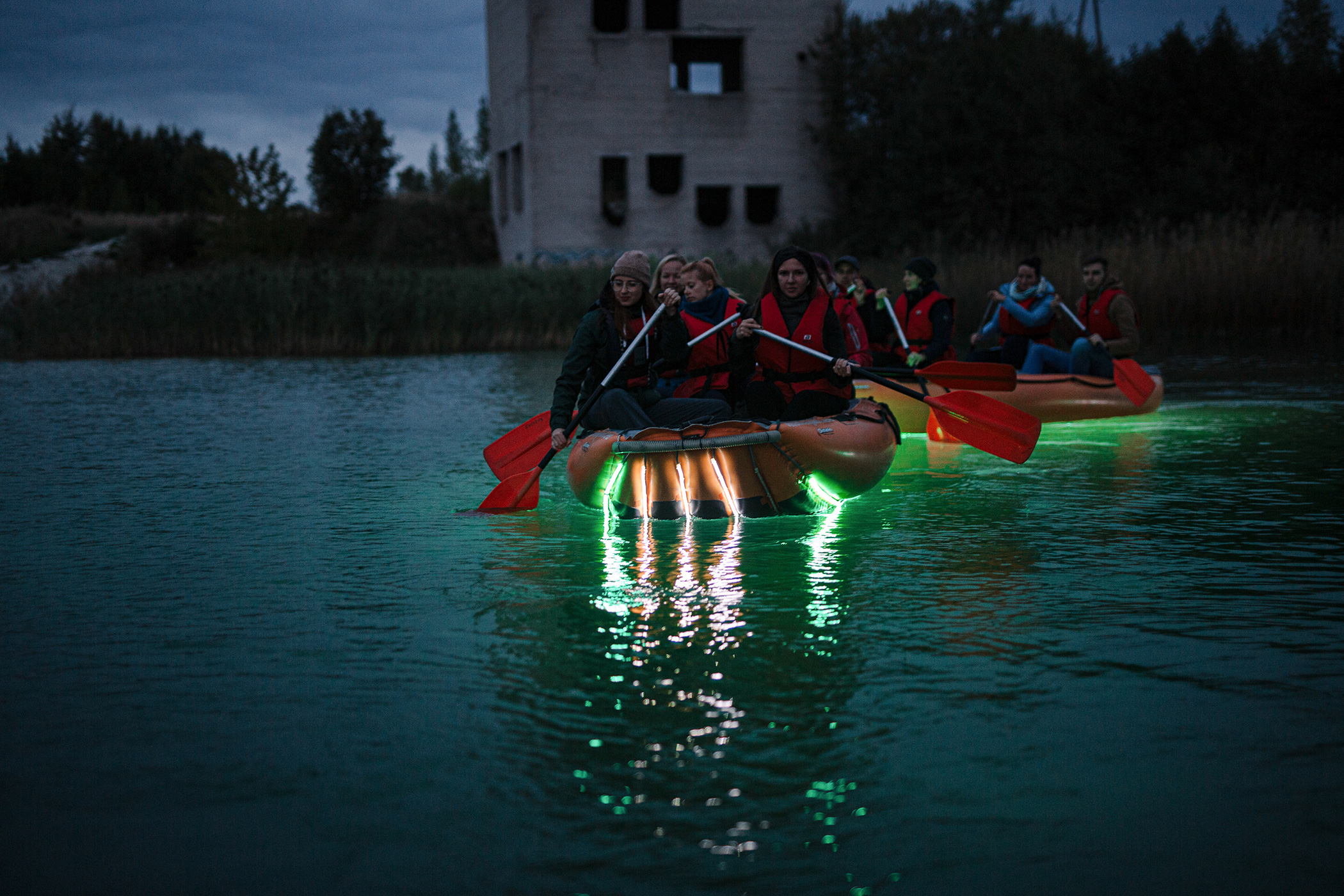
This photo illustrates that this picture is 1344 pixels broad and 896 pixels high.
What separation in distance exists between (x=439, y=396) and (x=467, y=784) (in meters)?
10.3

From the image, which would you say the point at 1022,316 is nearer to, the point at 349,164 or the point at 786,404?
the point at 786,404

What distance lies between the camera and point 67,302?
19.5 metres

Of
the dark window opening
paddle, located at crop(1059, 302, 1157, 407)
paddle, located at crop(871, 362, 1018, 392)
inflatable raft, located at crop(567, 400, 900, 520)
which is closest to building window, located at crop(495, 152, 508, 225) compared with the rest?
the dark window opening

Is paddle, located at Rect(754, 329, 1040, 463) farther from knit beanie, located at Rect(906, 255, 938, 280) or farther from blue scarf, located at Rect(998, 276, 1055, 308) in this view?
blue scarf, located at Rect(998, 276, 1055, 308)

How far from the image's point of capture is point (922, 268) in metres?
10.2

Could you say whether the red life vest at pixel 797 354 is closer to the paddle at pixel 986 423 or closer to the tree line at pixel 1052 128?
the paddle at pixel 986 423

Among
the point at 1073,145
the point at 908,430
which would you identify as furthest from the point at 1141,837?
the point at 1073,145

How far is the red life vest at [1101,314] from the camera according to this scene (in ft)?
34.9

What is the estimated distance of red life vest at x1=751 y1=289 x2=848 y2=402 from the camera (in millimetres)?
6684

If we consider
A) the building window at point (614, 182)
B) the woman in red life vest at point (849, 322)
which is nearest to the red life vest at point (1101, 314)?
the woman in red life vest at point (849, 322)

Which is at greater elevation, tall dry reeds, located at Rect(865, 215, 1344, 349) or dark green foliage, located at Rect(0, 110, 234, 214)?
dark green foliage, located at Rect(0, 110, 234, 214)

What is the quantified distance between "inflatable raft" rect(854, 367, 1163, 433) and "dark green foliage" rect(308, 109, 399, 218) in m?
34.6

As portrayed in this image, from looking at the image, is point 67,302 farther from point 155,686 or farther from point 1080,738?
point 1080,738

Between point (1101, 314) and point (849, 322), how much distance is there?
3416mm
